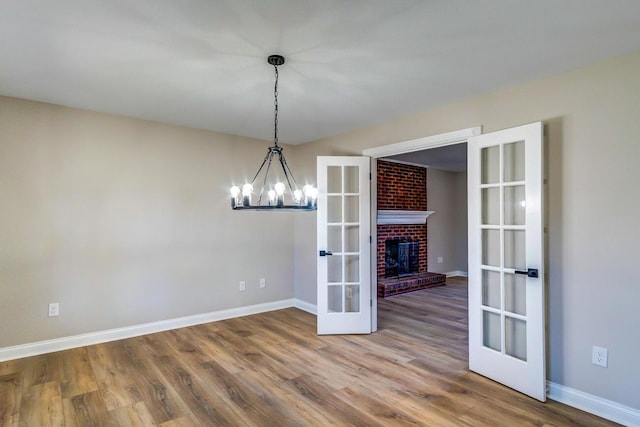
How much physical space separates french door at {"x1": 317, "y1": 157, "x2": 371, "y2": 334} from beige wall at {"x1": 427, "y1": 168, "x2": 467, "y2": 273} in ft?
13.3

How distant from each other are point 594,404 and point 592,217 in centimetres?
135

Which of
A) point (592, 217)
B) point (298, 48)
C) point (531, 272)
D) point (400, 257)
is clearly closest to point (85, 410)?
point (298, 48)

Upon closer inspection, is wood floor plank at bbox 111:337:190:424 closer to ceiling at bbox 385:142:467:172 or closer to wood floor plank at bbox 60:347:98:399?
wood floor plank at bbox 60:347:98:399

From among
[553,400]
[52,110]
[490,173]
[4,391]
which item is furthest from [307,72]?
[4,391]

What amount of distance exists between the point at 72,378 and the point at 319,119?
3470 mm

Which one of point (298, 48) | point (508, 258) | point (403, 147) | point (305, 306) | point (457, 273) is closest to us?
point (298, 48)

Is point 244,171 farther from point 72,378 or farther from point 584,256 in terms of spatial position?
point 584,256

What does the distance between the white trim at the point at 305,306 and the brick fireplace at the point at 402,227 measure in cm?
166

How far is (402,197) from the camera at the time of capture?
23.4 ft

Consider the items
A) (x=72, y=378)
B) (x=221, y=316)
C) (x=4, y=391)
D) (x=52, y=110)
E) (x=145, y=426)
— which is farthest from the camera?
(x=221, y=316)

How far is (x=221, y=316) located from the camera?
463 centimetres

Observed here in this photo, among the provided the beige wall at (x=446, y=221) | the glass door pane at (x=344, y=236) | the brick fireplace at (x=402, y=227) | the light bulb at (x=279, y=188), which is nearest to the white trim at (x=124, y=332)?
the glass door pane at (x=344, y=236)

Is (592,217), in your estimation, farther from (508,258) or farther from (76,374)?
(76,374)

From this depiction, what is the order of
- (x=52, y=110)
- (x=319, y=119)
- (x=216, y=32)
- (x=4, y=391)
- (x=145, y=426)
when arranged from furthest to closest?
(x=319, y=119) → (x=52, y=110) → (x=4, y=391) → (x=145, y=426) → (x=216, y=32)
